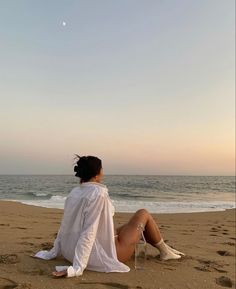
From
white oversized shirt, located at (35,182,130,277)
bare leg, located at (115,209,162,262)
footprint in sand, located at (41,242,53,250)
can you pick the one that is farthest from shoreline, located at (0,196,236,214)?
white oversized shirt, located at (35,182,130,277)

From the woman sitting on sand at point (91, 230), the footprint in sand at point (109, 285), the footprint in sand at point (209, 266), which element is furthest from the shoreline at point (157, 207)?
the footprint in sand at point (109, 285)

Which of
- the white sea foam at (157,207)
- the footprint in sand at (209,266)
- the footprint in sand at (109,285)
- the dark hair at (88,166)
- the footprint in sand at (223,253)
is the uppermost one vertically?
the dark hair at (88,166)

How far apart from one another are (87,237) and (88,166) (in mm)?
772

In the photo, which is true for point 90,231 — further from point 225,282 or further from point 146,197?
point 146,197

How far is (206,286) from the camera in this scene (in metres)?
4.40

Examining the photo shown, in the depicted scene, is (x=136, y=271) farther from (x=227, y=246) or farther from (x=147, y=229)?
(x=227, y=246)

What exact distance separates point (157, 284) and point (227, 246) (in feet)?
12.2

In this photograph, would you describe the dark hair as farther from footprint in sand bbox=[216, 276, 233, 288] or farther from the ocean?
the ocean

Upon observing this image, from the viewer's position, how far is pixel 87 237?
422 cm

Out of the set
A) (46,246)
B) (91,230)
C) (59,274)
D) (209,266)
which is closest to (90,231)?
(91,230)

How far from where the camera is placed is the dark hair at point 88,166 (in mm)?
4391

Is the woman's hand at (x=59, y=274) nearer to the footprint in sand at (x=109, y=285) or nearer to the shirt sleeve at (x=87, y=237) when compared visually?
the shirt sleeve at (x=87, y=237)

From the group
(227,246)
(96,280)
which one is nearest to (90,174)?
(96,280)

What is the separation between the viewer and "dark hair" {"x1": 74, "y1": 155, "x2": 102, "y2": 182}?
14.4 ft
